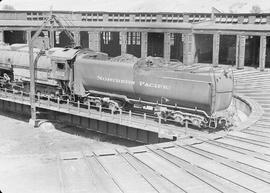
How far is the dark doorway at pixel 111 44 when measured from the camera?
56.4m

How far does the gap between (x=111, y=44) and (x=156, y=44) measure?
7089mm

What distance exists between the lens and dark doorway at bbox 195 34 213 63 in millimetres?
46375

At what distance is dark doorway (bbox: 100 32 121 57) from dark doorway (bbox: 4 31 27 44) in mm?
11087

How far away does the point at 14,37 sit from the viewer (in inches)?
2248

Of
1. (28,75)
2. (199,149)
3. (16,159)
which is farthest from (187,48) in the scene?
(16,159)

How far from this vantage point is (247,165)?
14984 mm

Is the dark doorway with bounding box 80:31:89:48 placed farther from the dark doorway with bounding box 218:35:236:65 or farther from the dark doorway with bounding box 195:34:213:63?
the dark doorway with bounding box 218:35:236:65

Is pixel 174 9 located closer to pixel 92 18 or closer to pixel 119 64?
pixel 92 18

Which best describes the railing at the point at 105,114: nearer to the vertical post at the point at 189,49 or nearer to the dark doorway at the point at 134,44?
the vertical post at the point at 189,49

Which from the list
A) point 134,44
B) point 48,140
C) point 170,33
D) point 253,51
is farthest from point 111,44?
point 48,140

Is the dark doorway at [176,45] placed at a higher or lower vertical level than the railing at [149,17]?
lower

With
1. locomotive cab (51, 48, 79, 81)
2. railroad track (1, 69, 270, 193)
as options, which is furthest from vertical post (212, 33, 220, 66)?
railroad track (1, 69, 270, 193)

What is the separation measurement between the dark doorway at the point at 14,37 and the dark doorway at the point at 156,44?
697 inches

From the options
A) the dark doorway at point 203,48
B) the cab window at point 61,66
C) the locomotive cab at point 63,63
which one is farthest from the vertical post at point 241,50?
the cab window at point 61,66
